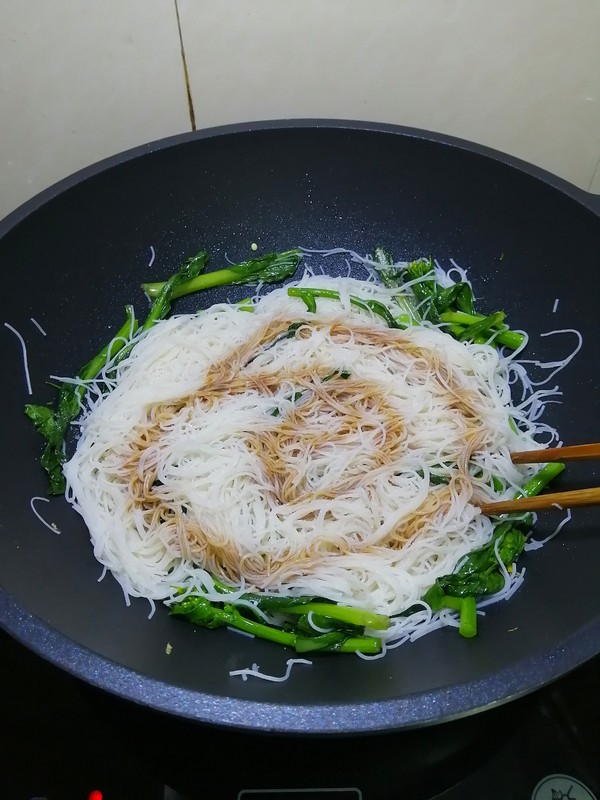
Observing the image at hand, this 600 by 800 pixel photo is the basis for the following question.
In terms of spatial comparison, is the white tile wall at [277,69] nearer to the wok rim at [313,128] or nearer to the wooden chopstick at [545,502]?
the wok rim at [313,128]

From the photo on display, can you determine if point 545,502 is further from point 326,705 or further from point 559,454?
point 326,705

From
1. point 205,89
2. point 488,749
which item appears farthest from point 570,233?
point 488,749

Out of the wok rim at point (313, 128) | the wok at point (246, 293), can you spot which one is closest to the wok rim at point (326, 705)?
the wok at point (246, 293)

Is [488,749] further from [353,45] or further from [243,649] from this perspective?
[353,45]

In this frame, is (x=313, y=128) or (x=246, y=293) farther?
(x=246, y=293)

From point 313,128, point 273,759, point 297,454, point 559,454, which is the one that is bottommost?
point 273,759

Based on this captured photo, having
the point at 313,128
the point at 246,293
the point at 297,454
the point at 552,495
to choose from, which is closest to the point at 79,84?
the point at 313,128

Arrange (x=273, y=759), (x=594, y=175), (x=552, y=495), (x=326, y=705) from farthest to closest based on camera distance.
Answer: (x=594, y=175) < (x=552, y=495) < (x=273, y=759) < (x=326, y=705)
